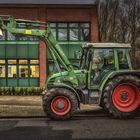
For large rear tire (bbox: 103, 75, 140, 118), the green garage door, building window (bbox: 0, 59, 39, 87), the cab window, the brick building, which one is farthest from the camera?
building window (bbox: 0, 59, 39, 87)

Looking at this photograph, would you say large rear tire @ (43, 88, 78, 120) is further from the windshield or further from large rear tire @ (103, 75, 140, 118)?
the windshield

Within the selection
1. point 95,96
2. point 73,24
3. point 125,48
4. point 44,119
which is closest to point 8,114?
point 44,119

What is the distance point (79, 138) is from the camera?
12.5 metres

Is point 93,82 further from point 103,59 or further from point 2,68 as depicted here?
point 2,68

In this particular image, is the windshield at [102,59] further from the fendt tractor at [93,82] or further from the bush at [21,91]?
the bush at [21,91]

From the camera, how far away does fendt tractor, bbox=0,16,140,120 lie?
17078 mm

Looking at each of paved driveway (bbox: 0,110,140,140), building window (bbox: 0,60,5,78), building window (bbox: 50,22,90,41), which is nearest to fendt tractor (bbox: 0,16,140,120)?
paved driveway (bbox: 0,110,140,140)

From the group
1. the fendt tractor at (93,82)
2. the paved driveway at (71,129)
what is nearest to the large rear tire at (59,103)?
the fendt tractor at (93,82)

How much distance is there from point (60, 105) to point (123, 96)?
2.45 meters

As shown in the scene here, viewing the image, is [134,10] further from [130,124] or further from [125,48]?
[130,124]

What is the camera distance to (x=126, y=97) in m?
17.6

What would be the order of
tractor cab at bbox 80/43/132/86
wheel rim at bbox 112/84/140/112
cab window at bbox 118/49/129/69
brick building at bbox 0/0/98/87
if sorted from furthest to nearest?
brick building at bbox 0/0/98/87 → cab window at bbox 118/49/129/69 → tractor cab at bbox 80/43/132/86 → wheel rim at bbox 112/84/140/112

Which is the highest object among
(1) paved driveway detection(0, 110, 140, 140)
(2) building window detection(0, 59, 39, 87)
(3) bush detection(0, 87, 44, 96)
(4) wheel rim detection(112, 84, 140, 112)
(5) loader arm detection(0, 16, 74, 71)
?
(5) loader arm detection(0, 16, 74, 71)

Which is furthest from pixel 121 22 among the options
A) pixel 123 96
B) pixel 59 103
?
pixel 59 103
